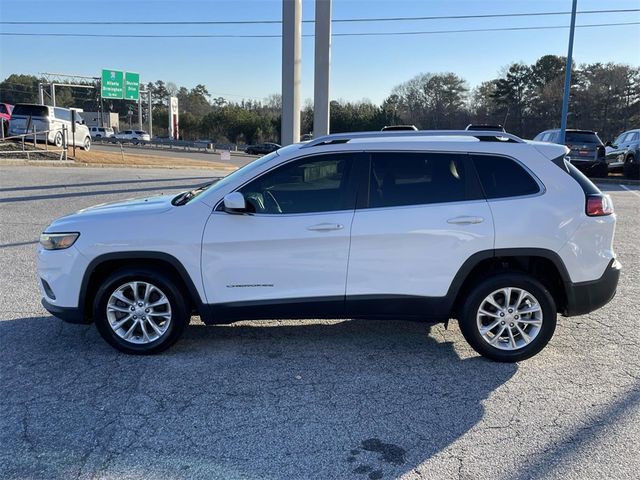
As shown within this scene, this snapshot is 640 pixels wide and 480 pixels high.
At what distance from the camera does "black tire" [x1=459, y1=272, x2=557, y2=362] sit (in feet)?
13.9

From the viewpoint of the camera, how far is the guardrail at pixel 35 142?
2153 centimetres

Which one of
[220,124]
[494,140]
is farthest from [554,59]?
[494,140]

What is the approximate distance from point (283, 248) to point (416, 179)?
4.05 feet

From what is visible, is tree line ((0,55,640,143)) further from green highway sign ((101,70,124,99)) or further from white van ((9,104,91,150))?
white van ((9,104,91,150))

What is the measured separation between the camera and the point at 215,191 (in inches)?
170

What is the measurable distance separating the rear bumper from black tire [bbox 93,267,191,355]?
10.4ft

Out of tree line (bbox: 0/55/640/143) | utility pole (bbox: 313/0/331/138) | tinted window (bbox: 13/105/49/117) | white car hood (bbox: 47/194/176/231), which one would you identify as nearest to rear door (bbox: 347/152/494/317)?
white car hood (bbox: 47/194/176/231)

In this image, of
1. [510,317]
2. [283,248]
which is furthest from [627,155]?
[283,248]

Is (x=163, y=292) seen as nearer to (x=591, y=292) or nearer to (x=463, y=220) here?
(x=463, y=220)

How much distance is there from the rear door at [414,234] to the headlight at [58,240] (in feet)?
7.49

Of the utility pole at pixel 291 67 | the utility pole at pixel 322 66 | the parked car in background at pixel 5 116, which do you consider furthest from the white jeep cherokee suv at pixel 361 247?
the parked car in background at pixel 5 116

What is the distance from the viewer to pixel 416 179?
4.30m

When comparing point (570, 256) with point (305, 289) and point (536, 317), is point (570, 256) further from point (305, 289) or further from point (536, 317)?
point (305, 289)

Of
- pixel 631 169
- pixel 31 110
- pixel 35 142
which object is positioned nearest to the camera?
pixel 631 169
